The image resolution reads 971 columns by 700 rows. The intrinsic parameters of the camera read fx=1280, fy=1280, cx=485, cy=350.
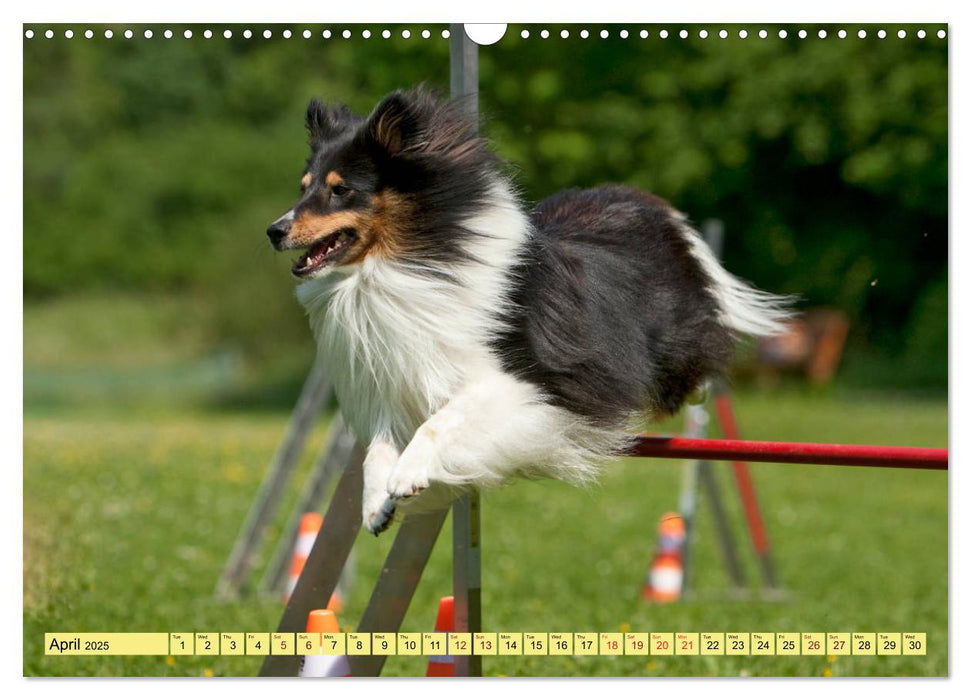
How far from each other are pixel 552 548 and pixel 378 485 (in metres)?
6.66

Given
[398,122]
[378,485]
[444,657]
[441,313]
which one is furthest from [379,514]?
[398,122]

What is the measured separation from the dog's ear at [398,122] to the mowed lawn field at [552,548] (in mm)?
1174

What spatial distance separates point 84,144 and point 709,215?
44.4 ft

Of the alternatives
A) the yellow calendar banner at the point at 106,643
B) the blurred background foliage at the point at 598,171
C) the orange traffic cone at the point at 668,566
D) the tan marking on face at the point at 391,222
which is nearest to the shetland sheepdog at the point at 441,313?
the tan marking on face at the point at 391,222

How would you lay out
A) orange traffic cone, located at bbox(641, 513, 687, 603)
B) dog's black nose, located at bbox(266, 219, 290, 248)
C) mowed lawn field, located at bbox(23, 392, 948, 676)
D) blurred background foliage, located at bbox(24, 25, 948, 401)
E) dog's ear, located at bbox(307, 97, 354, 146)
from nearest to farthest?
dog's black nose, located at bbox(266, 219, 290, 248) → dog's ear, located at bbox(307, 97, 354, 146) → mowed lawn field, located at bbox(23, 392, 948, 676) → orange traffic cone, located at bbox(641, 513, 687, 603) → blurred background foliage, located at bbox(24, 25, 948, 401)

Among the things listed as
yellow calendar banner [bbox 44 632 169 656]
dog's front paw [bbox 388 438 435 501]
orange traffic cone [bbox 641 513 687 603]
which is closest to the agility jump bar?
dog's front paw [bbox 388 438 435 501]

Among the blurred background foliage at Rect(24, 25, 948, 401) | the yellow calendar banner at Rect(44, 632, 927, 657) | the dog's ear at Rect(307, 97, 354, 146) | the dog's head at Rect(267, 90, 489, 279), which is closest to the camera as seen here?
the dog's head at Rect(267, 90, 489, 279)

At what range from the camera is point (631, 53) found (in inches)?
452

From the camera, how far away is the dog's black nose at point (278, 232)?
11.5 feet

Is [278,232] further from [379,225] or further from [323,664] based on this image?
[323,664]

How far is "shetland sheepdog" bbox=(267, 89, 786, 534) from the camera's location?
3551 mm

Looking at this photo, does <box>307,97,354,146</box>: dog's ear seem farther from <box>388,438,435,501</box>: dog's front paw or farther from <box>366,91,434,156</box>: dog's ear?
<box>388,438,435,501</box>: dog's front paw

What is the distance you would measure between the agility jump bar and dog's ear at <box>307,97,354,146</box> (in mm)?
1343

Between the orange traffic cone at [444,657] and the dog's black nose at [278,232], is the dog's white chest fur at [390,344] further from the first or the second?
the orange traffic cone at [444,657]
